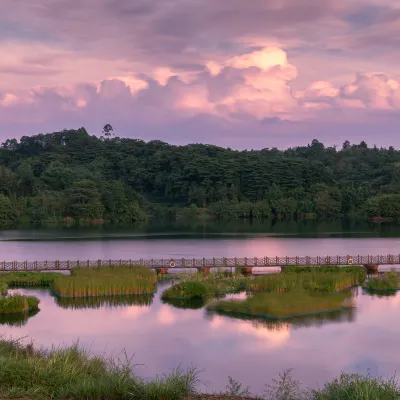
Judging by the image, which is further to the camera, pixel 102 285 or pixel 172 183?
pixel 172 183

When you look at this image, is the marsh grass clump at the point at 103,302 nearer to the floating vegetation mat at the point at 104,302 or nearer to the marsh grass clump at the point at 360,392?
the floating vegetation mat at the point at 104,302

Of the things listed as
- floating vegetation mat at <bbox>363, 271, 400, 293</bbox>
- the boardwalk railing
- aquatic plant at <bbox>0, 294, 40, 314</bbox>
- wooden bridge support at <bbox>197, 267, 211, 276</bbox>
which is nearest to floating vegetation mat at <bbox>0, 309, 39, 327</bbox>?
aquatic plant at <bbox>0, 294, 40, 314</bbox>

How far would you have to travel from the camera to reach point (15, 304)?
1320 inches

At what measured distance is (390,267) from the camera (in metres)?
52.1

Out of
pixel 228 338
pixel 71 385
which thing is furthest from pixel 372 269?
pixel 71 385

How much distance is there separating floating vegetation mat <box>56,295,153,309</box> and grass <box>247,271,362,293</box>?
22.6ft

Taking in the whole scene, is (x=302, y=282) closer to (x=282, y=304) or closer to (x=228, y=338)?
(x=282, y=304)

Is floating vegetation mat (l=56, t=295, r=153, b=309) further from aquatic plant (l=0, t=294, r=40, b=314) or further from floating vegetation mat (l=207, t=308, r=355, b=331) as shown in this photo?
floating vegetation mat (l=207, t=308, r=355, b=331)

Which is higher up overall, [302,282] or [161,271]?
[161,271]

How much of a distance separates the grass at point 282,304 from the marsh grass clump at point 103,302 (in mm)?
4696

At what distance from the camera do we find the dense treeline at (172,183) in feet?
378

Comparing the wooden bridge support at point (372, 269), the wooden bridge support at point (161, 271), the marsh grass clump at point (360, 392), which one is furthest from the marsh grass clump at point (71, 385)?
the wooden bridge support at point (372, 269)

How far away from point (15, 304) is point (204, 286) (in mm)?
11256

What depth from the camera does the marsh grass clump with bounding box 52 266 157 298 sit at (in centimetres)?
3841
